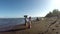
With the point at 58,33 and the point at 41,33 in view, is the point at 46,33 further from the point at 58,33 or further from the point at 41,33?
the point at 58,33

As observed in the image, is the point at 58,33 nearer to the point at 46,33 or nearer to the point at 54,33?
the point at 54,33

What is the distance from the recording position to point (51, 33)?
7.86 m

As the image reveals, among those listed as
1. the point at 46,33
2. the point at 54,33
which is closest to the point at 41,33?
the point at 46,33

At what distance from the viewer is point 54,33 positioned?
7762 mm

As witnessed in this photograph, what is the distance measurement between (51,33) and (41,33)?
30.3 inches

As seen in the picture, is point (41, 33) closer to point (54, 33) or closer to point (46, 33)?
point (46, 33)

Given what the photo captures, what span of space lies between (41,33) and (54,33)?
3.26 feet

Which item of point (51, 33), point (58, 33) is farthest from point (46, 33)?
point (58, 33)

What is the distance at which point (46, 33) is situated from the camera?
7938 millimetres

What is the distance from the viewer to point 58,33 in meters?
7.63

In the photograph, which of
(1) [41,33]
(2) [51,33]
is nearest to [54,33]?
(2) [51,33]

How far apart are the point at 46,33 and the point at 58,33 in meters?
0.90

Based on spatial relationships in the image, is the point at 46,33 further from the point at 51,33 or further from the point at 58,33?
the point at 58,33
